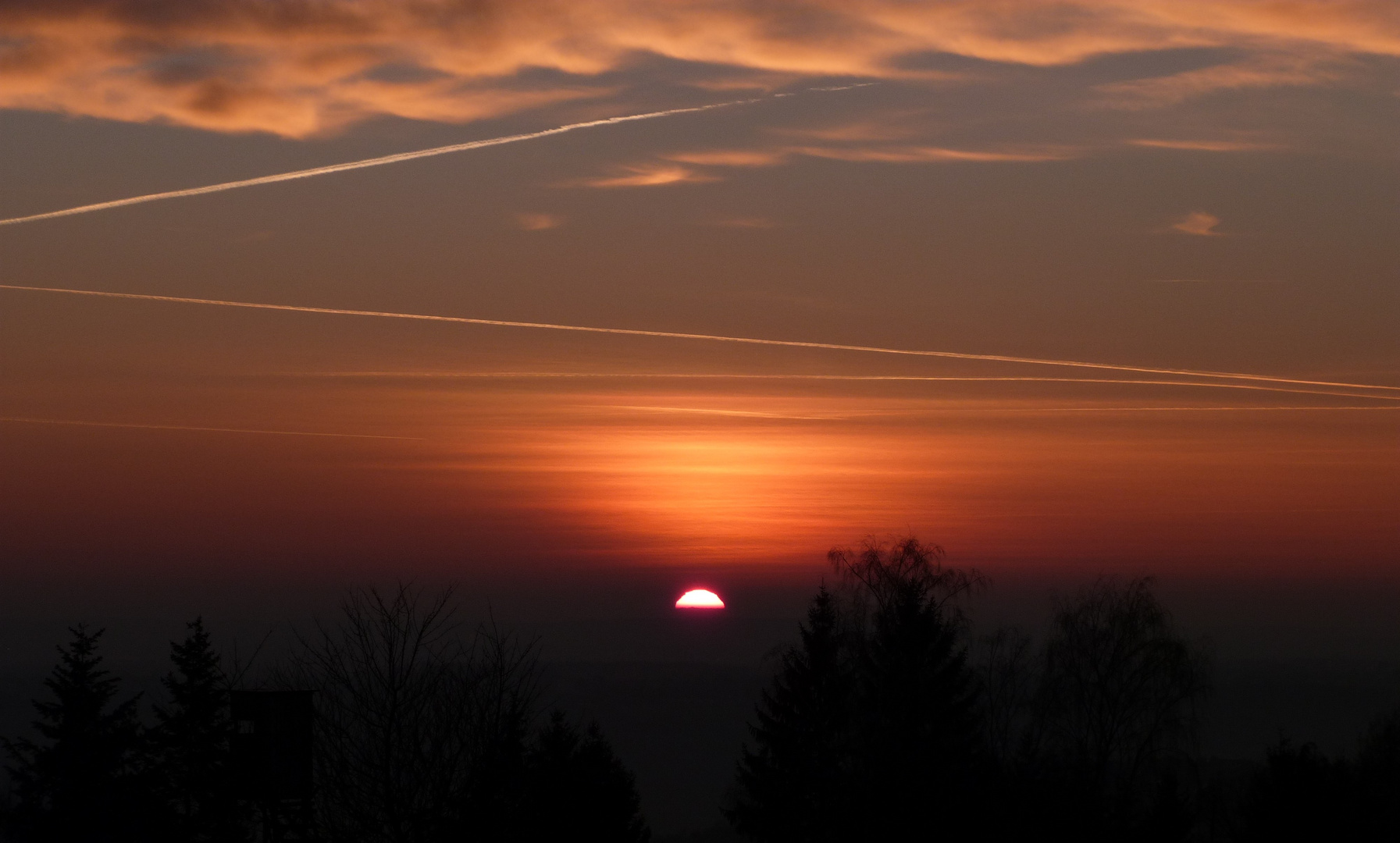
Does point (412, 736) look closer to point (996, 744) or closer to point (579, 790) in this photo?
point (579, 790)

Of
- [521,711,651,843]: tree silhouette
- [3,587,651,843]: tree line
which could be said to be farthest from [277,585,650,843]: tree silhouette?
[521,711,651,843]: tree silhouette

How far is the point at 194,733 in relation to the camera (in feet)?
142

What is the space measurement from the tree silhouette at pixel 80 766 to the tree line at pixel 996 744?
20.1 m

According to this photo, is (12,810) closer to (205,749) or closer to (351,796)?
(205,749)

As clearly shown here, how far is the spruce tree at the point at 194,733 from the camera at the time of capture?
41.8 m

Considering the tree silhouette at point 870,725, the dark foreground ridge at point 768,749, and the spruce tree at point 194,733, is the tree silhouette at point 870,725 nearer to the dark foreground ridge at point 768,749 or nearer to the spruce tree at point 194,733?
the dark foreground ridge at point 768,749

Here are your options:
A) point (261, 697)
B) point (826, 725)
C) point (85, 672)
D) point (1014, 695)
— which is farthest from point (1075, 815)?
point (85, 672)

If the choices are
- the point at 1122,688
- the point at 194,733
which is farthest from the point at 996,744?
the point at 194,733

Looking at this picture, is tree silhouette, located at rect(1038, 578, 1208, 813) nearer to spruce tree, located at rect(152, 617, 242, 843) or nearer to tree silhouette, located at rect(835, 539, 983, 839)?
tree silhouette, located at rect(835, 539, 983, 839)

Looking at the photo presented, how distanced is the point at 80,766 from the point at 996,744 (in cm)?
3553

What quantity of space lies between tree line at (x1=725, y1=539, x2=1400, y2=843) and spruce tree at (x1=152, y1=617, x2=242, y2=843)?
18221mm

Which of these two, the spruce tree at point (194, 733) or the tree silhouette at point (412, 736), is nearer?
the tree silhouette at point (412, 736)

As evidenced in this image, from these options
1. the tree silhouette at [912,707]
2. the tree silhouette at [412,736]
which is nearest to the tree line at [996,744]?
the tree silhouette at [912,707]

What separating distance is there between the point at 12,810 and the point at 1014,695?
3817cm
